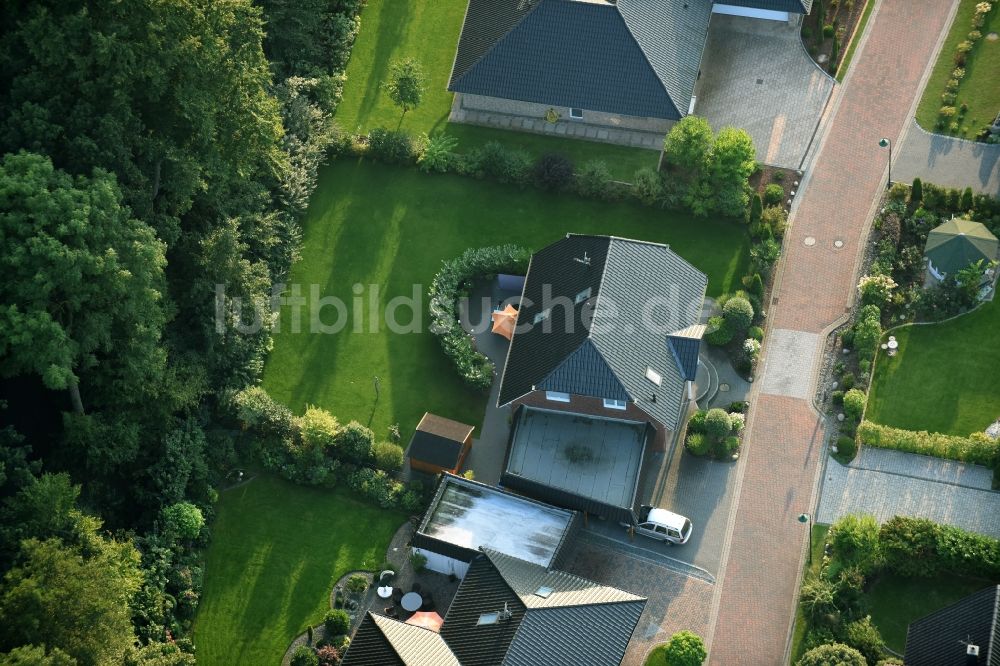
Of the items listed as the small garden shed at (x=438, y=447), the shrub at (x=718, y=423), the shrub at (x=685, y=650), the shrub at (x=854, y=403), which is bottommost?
the shrub at (x=685, y=650)

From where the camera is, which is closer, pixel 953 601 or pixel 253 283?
pixel 953 601

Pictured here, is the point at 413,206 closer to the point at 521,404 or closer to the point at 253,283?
the point at 253,283

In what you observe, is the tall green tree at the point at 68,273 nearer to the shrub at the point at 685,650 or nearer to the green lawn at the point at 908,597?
the shrub at the point at 685,650

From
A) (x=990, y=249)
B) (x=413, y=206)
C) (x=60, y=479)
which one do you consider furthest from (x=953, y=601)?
(x=60, y=479)

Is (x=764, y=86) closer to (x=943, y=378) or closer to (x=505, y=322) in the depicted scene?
(x=943, y=378)

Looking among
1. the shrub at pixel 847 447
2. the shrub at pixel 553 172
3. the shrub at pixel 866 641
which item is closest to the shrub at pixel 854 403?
the shrub at pixel 847 447

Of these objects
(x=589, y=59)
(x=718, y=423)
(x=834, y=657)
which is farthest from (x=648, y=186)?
(x=834, y=657)
